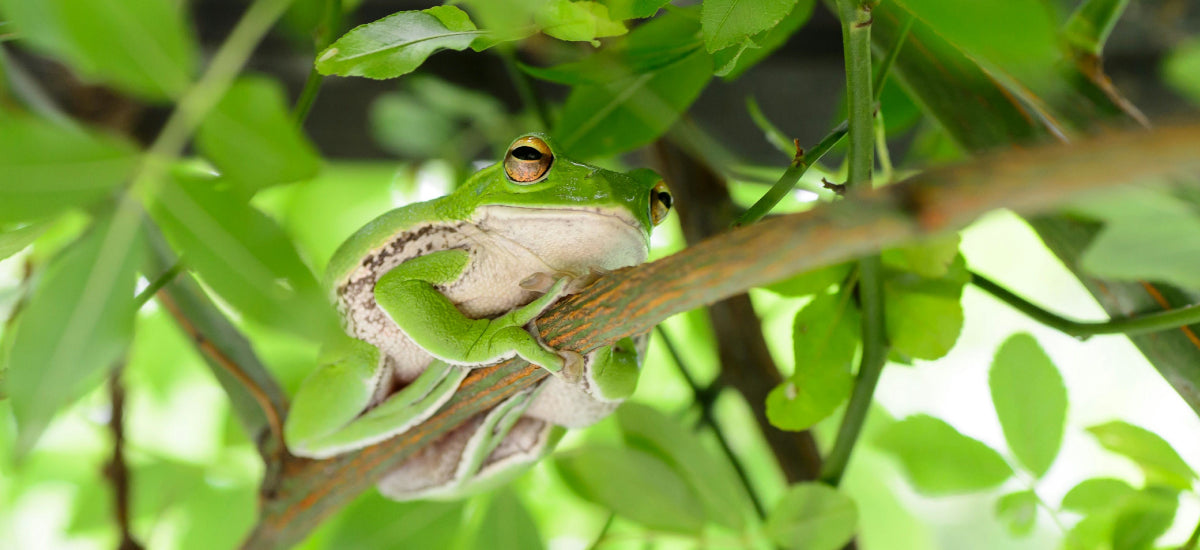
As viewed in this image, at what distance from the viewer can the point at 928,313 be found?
35.0 inches

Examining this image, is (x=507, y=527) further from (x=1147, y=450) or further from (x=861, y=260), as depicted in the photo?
(x=1147, y=450)

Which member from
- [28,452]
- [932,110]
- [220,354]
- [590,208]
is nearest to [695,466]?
[590,208]

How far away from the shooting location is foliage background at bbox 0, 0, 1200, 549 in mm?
1189

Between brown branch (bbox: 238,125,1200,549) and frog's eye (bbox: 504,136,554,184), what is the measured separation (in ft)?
0.47

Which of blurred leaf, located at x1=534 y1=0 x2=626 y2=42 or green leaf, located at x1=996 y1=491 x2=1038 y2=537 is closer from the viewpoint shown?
blurred leaf, located at x1=534 y1=0 x2=626 y2=42

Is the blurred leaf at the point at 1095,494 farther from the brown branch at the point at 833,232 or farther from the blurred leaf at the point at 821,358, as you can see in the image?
the brown branch at the point at 833,232

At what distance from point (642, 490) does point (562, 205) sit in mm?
357

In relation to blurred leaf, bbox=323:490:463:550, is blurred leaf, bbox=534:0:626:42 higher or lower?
higher

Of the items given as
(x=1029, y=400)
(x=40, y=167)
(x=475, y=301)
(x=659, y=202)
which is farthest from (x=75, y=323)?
(x=1029, y=400)

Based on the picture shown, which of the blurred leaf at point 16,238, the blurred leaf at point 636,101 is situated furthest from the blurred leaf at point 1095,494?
the blurred leaf at point 16,238

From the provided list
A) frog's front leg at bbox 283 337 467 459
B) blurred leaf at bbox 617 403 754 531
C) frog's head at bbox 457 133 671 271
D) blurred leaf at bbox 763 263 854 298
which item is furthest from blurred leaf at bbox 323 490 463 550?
→ blurred leaf at bbox 763 263 854 298

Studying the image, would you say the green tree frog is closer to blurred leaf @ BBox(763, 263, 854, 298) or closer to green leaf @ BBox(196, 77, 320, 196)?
blurred leaf @ BBox(763, 263, 854, 298)

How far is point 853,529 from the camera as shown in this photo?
919 millimetres

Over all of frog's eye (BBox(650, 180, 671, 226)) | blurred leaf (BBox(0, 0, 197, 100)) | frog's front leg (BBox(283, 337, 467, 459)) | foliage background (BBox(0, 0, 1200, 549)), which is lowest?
foliage background (BBox(0, 0, 1200, 549))
